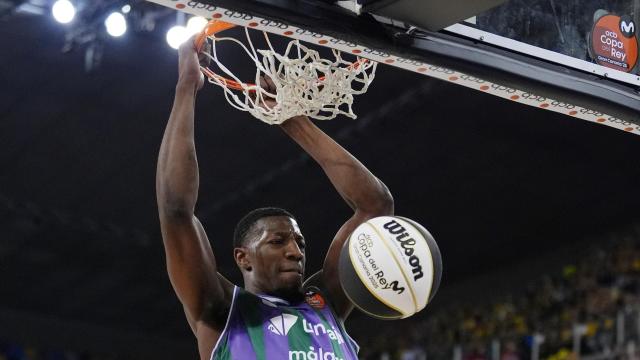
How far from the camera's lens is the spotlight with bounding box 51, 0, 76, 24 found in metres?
10.7

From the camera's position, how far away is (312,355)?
13.0ft

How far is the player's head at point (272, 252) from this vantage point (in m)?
4.08

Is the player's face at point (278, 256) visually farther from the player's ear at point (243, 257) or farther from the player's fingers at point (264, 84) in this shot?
the player's fingers at point (264, 84)

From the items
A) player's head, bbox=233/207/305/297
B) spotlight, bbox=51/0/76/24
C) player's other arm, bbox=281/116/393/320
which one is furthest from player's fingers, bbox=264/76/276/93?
spotlight, bbox=51/0/76/24

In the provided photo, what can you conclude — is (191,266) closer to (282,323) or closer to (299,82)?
(282,323)

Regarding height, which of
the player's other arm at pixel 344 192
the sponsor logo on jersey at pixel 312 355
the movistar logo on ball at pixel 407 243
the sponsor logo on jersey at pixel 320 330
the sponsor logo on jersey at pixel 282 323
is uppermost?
the player's other arm at pixel 344 192

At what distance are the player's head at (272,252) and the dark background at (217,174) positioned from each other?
8345 millimetres

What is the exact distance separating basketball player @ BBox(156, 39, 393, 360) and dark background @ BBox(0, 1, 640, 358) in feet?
27.4

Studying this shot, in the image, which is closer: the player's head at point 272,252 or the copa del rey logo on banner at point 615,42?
the player's head at point 272,252

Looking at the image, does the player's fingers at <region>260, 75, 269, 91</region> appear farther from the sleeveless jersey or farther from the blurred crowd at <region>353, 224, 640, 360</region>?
the blurred crowd at <region>353, 224, 640, 360</region>

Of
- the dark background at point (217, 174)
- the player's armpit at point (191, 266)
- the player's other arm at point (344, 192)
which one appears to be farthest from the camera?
the dark background at point (217, 174)

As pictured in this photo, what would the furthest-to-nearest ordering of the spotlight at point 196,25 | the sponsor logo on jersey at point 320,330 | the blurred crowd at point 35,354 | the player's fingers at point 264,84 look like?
the blurred crowd at point 35,354 → the player's fingers at point 264,84 → the spotlight at point 196,25 → the sponsor logo on jersey at point 320,330

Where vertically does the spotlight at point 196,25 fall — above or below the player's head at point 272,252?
above

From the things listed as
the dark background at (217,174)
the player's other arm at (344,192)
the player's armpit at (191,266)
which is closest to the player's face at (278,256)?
the player's armpit at (191,266)
